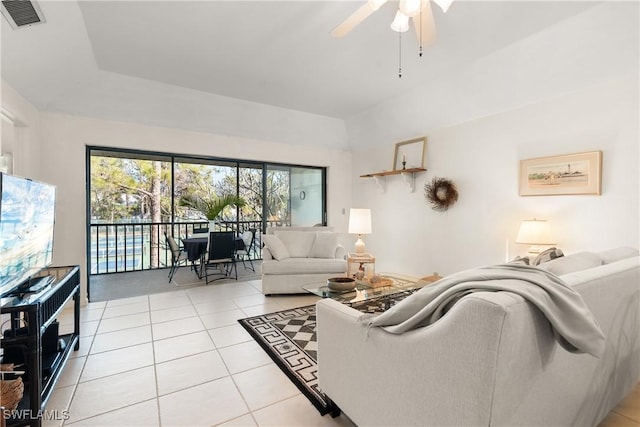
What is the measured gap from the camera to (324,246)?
13.9 ft

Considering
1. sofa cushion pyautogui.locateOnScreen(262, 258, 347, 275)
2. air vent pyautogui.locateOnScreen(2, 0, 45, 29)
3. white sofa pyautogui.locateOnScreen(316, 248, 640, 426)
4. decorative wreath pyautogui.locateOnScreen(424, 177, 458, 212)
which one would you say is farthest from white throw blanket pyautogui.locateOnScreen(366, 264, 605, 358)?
decorative wreath pyautogui.locateOnScreen(424, 177, 458, 212)

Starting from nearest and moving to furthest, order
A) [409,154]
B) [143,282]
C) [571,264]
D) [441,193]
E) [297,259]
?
[571,264] < [297,259] < [441,193] < [143,282] < [409,154]

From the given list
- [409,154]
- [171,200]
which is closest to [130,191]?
[171,200]

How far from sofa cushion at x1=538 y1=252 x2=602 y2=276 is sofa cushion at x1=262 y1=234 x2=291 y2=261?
2.96 meters

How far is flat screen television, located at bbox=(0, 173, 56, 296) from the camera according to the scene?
4.93ft

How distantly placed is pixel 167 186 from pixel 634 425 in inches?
263

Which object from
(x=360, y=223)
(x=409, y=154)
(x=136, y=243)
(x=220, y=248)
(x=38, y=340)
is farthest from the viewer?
(x=136, y=243)

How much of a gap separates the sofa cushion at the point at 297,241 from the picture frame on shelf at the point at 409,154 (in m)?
1.89

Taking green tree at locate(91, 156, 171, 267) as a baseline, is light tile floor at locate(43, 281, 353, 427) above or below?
below

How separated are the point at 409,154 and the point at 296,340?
351 cm

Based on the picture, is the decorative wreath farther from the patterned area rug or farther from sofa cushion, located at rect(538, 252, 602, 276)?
sofa cushion, located at rect(538, 252, 602, 276)

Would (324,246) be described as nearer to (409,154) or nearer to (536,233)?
(409,154)

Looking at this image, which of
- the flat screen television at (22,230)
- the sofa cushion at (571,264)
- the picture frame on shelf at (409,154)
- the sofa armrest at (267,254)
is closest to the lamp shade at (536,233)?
the sofa cushion at (571,264)

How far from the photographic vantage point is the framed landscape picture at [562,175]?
2965 mm
